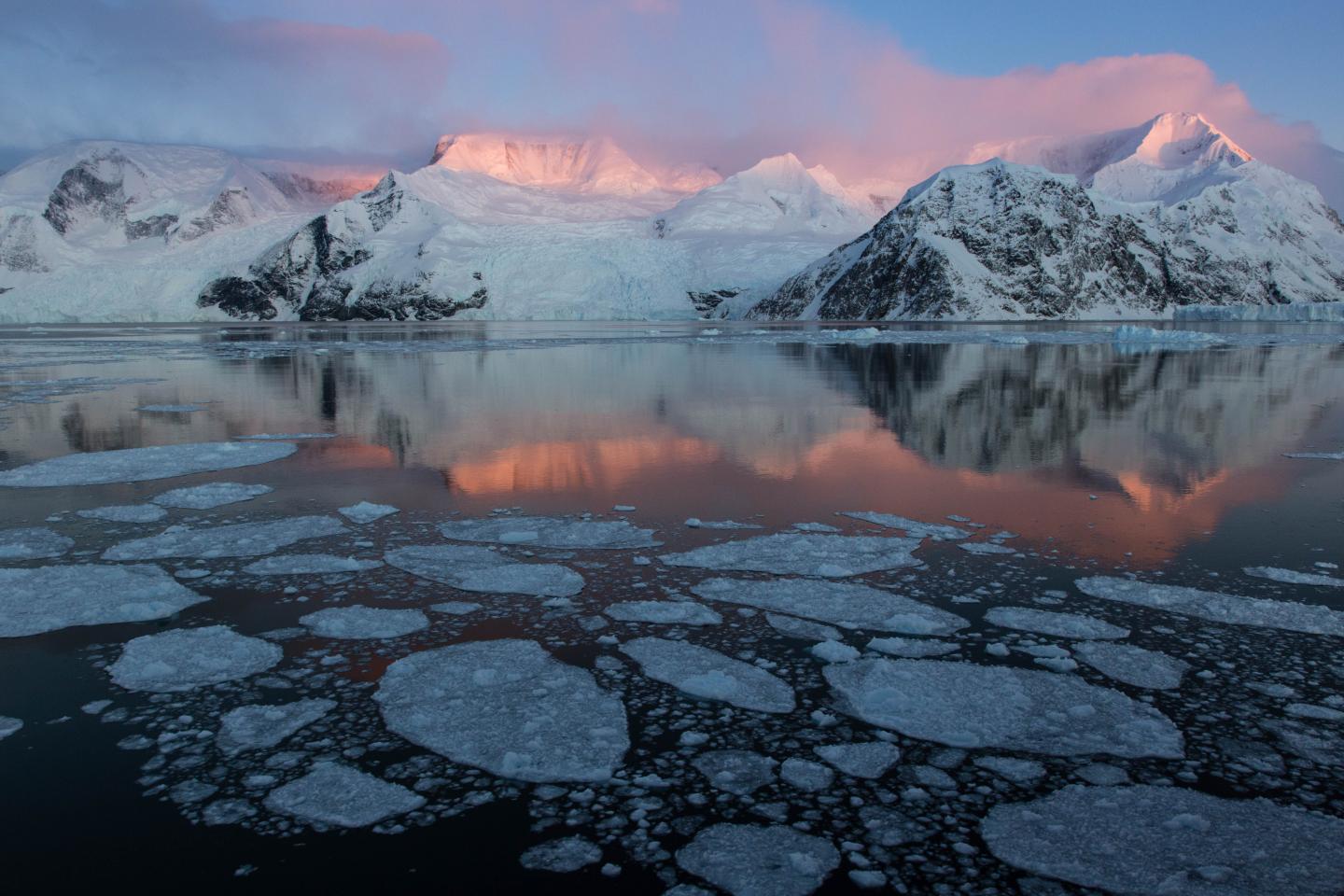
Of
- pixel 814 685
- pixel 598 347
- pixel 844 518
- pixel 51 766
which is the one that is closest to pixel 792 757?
pixel 814 685

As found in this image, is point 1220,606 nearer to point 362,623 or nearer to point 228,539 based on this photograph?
point 362,623

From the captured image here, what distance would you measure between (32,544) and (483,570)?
13.5ft

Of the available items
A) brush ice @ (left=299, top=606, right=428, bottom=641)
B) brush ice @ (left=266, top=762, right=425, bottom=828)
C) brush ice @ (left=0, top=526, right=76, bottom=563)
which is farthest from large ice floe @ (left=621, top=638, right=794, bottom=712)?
brush ice @ (left=0, top=526, right=76, bottom=563)

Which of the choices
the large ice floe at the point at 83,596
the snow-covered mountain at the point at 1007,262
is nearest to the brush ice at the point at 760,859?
the large ice floe at the point at 83,596

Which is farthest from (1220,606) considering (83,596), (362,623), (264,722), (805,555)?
(83,596)

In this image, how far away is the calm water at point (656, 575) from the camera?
3486 mm

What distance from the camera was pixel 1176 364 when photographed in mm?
28891

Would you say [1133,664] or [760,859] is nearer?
[760,859]

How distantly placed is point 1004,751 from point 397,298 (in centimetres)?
14950

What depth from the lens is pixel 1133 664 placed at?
16.6 ft

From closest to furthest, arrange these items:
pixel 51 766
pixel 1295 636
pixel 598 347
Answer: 1. pixel 51 766
2. pixel 1295 636
3. pixel 598 347

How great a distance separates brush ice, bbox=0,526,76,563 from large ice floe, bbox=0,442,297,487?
235 centimetres

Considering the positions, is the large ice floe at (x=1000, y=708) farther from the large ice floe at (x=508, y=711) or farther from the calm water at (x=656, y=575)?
the large ice floe at (x=508, y=711)

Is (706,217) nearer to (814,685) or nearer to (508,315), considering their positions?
(508,315)
